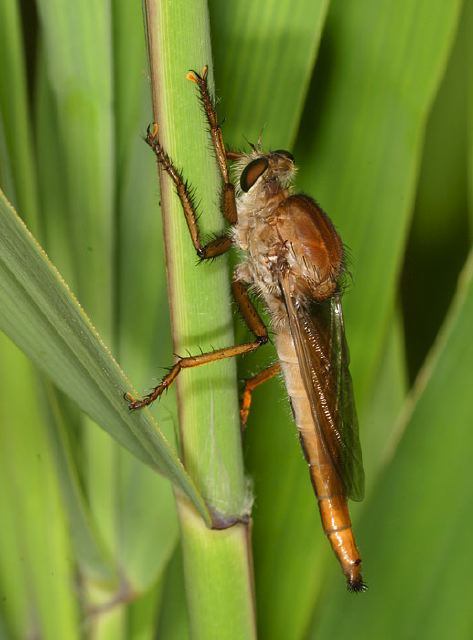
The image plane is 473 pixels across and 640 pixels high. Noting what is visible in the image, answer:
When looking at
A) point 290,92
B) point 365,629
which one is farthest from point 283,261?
point 365,629

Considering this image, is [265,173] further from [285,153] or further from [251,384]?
[251,384]

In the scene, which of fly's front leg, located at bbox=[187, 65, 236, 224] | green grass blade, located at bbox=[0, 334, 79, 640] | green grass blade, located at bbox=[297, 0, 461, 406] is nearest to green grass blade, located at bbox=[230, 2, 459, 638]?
green grass blade, located at bbox=[297, 0, 461, 406]

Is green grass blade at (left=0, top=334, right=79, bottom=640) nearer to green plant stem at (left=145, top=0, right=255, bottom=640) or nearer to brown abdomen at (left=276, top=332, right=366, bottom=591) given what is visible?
green plant stem at (left=145, top=0, right=255, bottom=640)

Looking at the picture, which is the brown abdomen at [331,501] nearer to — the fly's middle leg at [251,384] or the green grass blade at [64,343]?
the fly's middle leg at [251,384]

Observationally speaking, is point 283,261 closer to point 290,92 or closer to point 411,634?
point 290,92

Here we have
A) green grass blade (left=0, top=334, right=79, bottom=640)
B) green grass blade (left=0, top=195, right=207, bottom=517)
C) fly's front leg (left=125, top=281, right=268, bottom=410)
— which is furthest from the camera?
green grass blade (left=0, top=334, right=79, bottom=640)

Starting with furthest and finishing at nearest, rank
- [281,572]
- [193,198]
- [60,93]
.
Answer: [281,572] → [60,93] → [193,198]

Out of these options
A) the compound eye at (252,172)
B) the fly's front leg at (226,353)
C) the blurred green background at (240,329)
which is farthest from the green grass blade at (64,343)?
the compound eye at (252,172)
